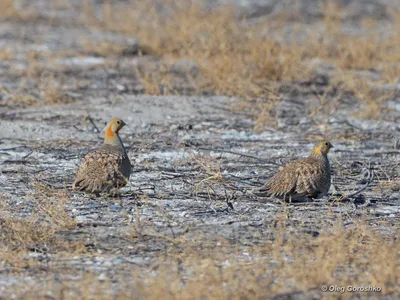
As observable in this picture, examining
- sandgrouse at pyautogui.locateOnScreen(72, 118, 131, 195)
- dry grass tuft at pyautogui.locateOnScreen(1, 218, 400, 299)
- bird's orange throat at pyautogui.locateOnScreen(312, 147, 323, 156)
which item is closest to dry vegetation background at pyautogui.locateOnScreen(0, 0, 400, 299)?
dry grass tuft at pyautogui.locateOnScreen(1, 218, 400, 299)

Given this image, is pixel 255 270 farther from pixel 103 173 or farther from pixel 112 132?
pixel 112 132

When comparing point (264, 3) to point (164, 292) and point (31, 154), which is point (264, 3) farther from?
point (164, 292)

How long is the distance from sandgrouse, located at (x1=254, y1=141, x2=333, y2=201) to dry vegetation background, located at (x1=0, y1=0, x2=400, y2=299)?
0.11 m

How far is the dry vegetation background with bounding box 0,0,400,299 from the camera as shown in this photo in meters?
5.01

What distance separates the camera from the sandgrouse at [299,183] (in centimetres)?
653

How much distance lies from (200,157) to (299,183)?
3.44 ft

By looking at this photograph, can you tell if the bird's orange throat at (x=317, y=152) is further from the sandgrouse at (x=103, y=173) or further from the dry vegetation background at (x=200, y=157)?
the sandgrouse at (x=103, y=173)

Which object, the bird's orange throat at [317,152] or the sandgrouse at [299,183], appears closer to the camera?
the sandgrouse at [299,183]

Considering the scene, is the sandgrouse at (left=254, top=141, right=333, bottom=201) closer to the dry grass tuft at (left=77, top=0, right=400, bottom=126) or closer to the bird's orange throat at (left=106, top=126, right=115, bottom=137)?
the bird's orange throat at (left=106, top=126, right=115, bottom=137)

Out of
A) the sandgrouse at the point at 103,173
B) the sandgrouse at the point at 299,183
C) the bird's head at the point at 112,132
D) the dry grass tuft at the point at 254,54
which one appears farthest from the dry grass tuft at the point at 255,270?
the dry grass tuft at the point at 254,54

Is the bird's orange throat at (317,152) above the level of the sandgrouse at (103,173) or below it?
above

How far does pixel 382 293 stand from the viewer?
4754mm

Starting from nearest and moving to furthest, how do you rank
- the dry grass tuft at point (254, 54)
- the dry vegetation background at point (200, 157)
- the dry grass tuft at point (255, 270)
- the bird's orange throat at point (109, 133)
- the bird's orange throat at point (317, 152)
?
the dry grass tuft at point (255, 270)
the dry vegetation background at point (200, 157)
the bird's orange throat at point (317, 152)
the bird's orange throat at point (109, 133)
the dry grass tuft at point (254, 54)

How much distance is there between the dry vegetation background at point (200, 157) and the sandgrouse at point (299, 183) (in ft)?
0.35
